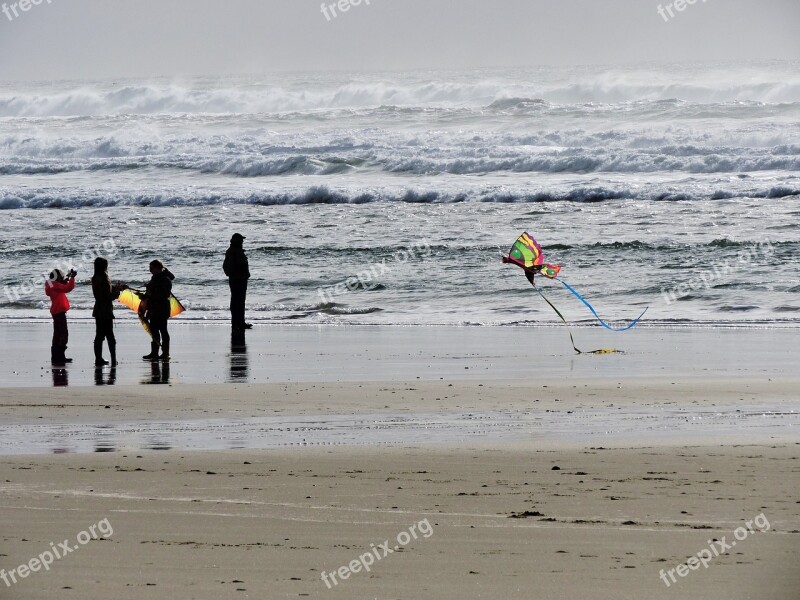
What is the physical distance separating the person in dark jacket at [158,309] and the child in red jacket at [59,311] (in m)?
0.87

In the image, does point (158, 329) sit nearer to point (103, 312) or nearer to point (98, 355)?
point (103, 312)

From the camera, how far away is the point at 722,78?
52.3 meters

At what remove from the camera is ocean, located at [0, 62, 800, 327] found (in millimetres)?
19156

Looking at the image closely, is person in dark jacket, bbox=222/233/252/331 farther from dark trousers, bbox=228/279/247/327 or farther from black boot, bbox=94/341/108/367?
black boot, bbox=94/341/108/367

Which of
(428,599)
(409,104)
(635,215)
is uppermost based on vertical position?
(409,104)

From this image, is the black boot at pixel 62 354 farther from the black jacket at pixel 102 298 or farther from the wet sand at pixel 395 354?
the black jacket at pixel 102 298

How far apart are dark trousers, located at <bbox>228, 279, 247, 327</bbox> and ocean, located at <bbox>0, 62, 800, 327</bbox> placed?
1.96 m

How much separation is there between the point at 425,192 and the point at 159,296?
1968cm

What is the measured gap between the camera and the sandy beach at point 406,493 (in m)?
4.64

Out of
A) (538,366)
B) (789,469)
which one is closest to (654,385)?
(538,366)

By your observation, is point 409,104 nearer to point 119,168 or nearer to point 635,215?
point 119,168

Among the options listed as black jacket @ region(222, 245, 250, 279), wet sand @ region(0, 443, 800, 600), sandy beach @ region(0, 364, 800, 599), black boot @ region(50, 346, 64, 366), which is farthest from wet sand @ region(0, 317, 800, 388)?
wet sand @ region(0, 443, 800, 600)

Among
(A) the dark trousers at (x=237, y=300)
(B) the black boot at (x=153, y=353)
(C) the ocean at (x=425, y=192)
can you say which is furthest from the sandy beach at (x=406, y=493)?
(C) the ocean at (x=425, y=192)

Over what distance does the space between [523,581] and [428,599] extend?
42 cm
